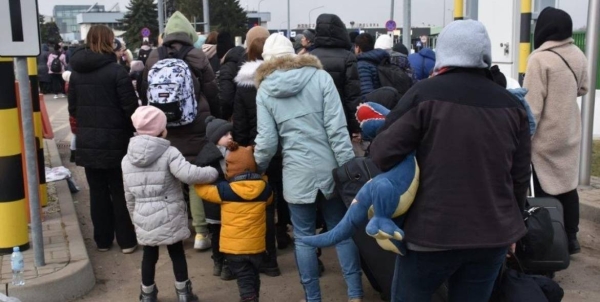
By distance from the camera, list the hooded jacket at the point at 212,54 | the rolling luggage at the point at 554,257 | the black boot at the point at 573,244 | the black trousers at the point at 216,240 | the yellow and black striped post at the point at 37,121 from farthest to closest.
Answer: the hooded jacket at the point at 212,54
the yellow and black striped post at the point at 37,121
the black boot at the point at 573,244
the black trousers at the point at 216,240
the rolling luggage at the point at 554,257

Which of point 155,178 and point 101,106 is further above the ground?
point 101,106

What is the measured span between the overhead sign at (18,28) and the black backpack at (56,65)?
738 inches

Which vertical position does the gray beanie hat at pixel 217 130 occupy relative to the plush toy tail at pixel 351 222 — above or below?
above

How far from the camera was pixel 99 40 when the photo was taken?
214 inches

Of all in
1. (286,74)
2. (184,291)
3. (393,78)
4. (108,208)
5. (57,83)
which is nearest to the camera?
(286,74)

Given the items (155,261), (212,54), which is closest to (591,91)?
(212,54)

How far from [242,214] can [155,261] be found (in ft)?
2.32

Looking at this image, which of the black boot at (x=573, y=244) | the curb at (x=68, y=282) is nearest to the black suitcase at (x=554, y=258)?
the black boot at (x=573, y=244)

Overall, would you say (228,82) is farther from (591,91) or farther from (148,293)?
(591,91)

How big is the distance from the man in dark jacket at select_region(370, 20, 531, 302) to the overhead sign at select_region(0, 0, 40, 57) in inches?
113

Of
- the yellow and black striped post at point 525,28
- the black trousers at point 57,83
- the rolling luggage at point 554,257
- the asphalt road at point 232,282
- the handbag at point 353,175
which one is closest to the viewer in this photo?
the rolling luggage at point 554,257

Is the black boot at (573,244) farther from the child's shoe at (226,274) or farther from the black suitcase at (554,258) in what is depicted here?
the child's shoe at (226,274)

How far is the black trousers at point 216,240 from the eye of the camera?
5133 millimetres

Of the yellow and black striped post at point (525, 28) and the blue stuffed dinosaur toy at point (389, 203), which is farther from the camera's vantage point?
the yellow and black striped post at point (525, 28)
